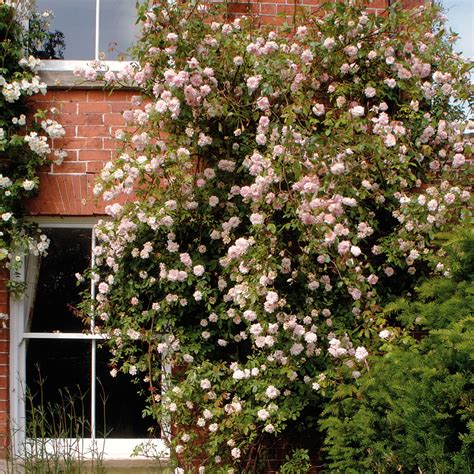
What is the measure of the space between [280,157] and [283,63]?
0.72 metres

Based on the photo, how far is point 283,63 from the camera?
5.82m

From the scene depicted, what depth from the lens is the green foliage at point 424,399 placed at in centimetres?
434

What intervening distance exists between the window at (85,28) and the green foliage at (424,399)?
304 cm

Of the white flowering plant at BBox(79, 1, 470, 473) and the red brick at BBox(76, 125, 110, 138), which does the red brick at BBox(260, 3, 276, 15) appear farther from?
the red brick at BBox(76, 125, 110, 138)

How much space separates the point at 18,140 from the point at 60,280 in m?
1.09

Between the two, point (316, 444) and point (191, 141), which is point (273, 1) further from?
point (316, 444)

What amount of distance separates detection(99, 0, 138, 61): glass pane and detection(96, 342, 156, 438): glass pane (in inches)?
91.9

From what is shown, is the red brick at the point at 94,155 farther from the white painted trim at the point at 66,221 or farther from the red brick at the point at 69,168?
the white painted trim at the point at 66,221

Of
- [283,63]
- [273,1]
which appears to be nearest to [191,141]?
[283,63]

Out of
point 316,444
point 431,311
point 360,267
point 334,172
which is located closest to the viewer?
point 431,311

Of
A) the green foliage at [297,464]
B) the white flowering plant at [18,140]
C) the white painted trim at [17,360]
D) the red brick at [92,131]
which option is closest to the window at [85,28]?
the white flowering plant at [18,140]

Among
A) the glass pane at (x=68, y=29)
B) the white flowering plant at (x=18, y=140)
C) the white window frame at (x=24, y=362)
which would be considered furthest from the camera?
the glass pane at (x=68, y=29)

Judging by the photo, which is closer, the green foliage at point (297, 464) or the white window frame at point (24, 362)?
the green foliage at point (297, 464)

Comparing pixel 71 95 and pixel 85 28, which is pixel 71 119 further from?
pixel 85 28
